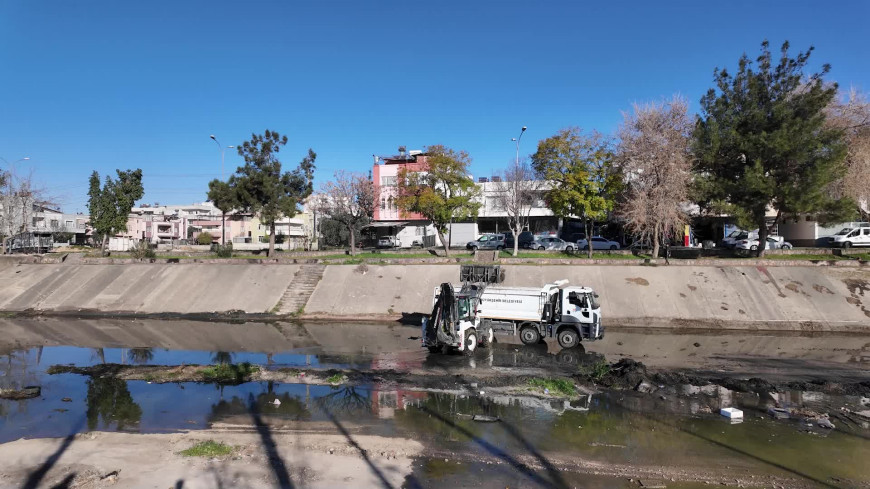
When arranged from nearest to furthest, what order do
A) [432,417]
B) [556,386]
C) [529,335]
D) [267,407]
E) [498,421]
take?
1. [498,421]
2. [432,417]
3. [267,407]
4. [556,386]
5. [529,335]

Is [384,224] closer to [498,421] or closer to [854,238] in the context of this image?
[854,238]

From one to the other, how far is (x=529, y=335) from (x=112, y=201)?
140 ft

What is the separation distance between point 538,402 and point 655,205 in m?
23.4

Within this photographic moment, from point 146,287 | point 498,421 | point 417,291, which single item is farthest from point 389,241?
point 498,421

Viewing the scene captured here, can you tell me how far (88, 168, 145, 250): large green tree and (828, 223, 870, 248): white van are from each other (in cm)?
6090

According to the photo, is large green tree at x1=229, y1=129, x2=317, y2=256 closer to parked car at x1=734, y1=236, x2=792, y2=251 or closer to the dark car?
the dark car

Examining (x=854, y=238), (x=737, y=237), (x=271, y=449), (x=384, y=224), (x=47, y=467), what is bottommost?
(x=271, y=449)

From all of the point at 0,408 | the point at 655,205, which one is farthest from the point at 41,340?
the point at 655,205

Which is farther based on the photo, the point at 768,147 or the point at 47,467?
the point at 768,147

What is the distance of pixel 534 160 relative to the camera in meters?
39.3

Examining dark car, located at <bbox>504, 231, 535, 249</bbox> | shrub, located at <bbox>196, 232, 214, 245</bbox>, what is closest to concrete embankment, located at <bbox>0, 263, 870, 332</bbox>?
dark car, located at <bbox>504, 231, 535, 249</bbox>

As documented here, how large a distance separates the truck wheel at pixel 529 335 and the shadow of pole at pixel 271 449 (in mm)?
12119

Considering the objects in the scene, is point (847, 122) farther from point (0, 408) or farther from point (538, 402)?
point (0, 408)

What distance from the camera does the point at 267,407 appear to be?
45.4 feet
